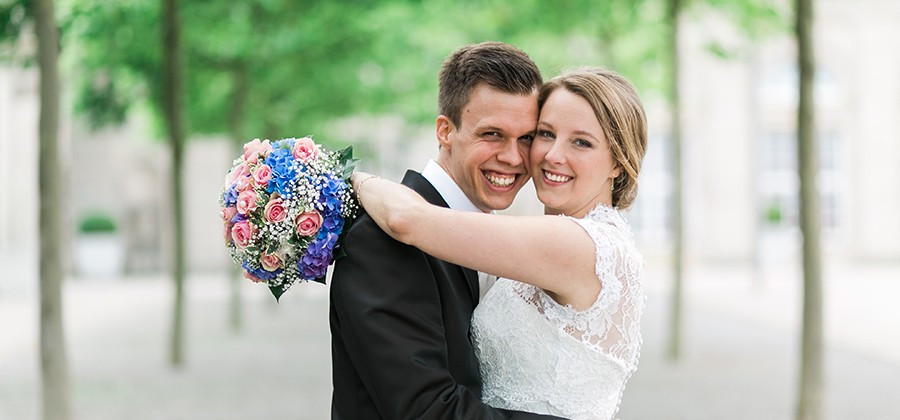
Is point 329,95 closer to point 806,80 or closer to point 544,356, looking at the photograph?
point 806,80

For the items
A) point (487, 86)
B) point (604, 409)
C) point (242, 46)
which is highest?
point (242, 46)

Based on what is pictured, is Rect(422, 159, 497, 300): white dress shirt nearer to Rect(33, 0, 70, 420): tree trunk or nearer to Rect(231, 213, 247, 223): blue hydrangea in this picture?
Rect(231, 213, 247, 223): blue hydrangea

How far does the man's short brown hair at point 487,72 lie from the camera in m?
3.01

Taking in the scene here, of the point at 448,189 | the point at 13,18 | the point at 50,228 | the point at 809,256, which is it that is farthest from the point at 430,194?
the point at 13,18

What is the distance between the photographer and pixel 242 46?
14.7m

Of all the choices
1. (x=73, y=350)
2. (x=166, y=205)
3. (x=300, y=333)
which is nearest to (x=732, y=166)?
(x=166, y=205)

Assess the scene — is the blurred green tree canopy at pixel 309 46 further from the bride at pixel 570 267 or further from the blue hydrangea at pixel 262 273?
the bride at pixel 570 267

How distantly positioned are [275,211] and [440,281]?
0.45 meters

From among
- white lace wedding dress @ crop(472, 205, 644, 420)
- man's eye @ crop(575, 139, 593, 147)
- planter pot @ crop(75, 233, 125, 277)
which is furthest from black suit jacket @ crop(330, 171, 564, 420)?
planter pot @ crop(75, 233, 125, 277)

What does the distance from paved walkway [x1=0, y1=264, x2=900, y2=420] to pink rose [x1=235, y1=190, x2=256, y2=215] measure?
7.03 metres

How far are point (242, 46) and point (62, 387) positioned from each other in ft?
24.8

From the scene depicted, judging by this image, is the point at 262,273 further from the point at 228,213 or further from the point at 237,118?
the point at 237,118

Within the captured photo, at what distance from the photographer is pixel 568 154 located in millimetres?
3023

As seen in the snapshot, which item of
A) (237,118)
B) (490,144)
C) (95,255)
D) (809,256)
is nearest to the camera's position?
(490,144)
